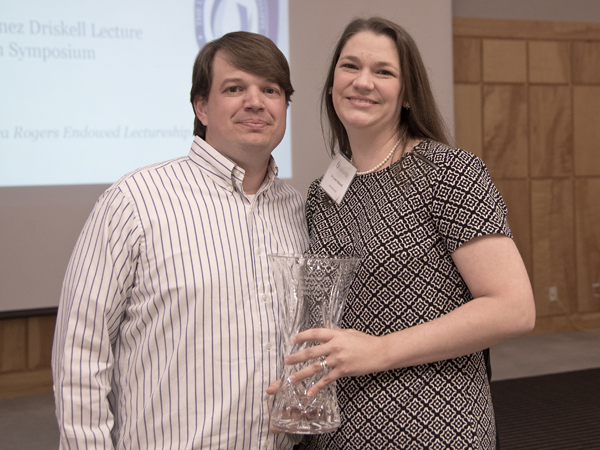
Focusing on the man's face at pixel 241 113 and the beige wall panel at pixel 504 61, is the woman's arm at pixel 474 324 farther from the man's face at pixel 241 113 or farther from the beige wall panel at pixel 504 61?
the beige wall panel at pixel 504 61

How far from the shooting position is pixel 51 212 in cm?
372

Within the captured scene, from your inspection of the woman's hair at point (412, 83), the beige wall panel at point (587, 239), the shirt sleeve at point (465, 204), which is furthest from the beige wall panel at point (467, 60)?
the shirt sleeve at point (465, 204)

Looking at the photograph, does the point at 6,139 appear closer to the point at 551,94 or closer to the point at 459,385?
the point at 459,385

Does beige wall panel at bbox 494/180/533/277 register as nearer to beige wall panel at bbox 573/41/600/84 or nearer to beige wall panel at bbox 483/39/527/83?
beige wall panel at bbox 483/39/527/83

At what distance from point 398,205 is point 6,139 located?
297 centimetres

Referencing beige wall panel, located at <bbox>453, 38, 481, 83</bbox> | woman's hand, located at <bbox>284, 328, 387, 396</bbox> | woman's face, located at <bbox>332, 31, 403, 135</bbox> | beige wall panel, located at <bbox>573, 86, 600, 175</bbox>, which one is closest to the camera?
woman's hand, located at <bbox>284, 328, 387, 396</bbox>

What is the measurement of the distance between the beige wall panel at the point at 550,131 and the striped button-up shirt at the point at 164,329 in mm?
4755

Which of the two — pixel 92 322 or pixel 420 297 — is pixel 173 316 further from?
pixel 420 297

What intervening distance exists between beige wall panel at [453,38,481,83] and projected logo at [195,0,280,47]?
2076 mm

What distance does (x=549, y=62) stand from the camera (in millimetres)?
5441

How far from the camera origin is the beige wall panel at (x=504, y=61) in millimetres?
5254

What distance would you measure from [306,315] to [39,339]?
11.1 feet

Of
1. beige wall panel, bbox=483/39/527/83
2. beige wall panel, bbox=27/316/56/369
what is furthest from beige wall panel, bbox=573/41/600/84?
beige wall panel, bbox=27/316/56/369

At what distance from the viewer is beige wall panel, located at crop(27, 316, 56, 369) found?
3992mm
